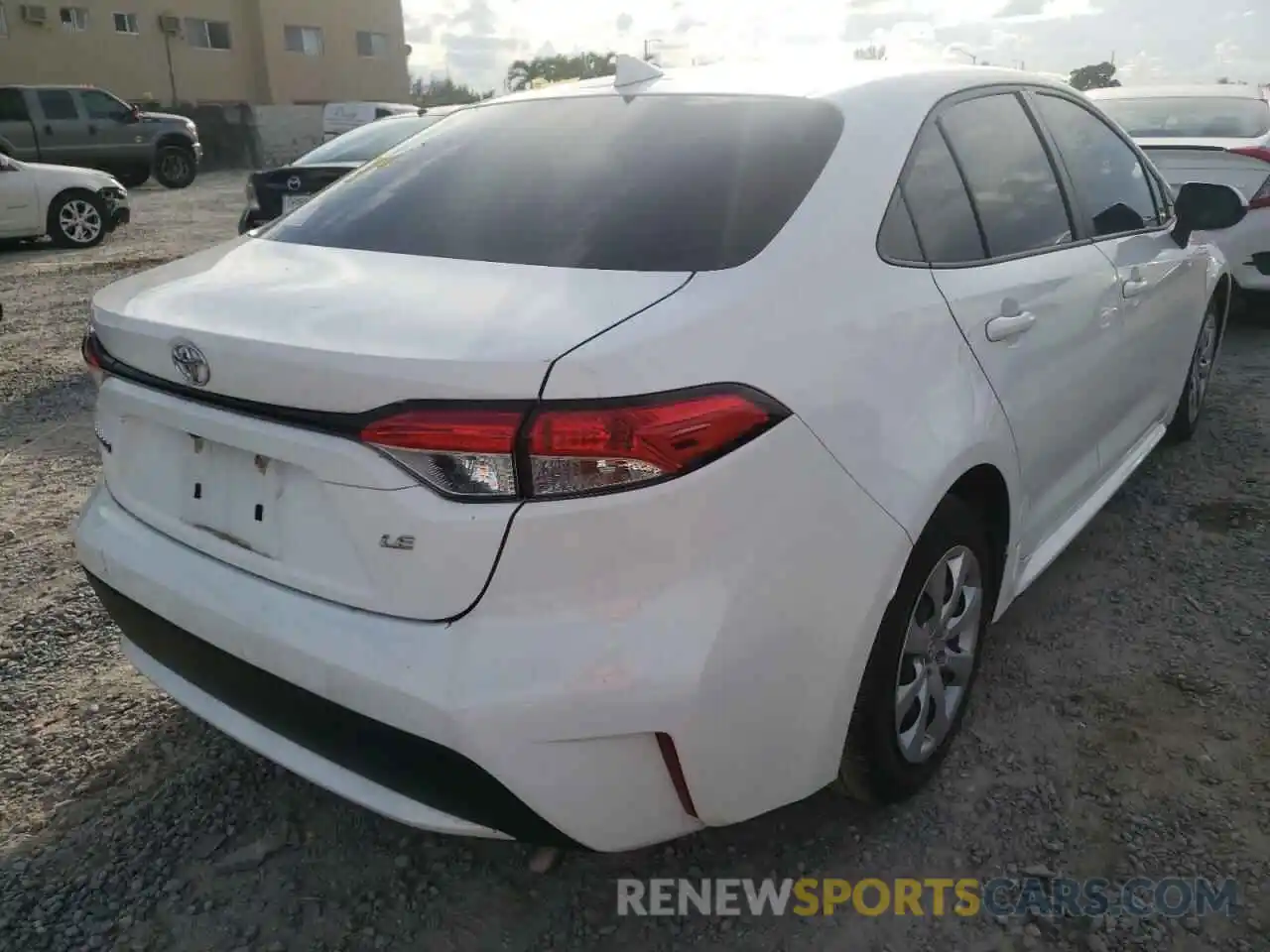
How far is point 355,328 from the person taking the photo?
168 cm

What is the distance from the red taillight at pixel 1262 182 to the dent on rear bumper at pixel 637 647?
546 cm

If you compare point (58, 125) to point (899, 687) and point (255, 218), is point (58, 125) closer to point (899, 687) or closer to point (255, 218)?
point (255, 218)

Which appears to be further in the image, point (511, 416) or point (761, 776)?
point (761, 776)

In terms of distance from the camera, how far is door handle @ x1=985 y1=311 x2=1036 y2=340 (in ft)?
7.29

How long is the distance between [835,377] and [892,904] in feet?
3.58

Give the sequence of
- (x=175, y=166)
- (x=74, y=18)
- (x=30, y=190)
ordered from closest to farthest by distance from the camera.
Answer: (x=30, y=190), (x=175, y=166), (x=74, y=18)

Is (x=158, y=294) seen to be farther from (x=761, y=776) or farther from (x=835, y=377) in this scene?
(x=761, y=776)

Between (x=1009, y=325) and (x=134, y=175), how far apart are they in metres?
20.9

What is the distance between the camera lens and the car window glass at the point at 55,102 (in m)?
17.6

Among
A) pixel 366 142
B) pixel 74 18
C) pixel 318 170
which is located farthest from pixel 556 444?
pixel 74 18

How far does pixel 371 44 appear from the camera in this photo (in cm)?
3706

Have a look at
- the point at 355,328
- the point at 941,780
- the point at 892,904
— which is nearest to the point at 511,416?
the point at 355,328

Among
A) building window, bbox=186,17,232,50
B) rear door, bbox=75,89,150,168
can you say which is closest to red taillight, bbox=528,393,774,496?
rear door, bbox=75,89,150,168

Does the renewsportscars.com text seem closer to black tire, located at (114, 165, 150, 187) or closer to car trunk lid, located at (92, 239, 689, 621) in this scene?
car trunk lid, located at (92, 239, 689, 621)
